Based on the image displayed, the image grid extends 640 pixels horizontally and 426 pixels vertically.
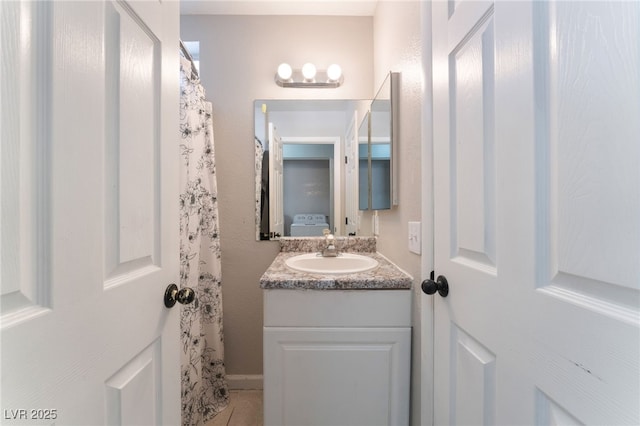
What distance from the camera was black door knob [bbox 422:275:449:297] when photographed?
2.44 ft

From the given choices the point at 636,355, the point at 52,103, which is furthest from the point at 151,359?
the point at 636,355

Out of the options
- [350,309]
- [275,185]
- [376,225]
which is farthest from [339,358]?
[275,185]

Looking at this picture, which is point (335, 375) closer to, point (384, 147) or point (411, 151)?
point (411, 151)

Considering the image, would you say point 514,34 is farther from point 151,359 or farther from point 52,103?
point 151,359

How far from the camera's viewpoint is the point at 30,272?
1.15 ft

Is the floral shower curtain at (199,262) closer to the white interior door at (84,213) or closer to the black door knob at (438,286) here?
the white interior door at (84,213)

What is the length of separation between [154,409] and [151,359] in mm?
126

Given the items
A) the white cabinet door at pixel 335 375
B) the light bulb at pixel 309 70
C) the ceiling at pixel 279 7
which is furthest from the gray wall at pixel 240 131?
the white cabinet door at pixel 335 375

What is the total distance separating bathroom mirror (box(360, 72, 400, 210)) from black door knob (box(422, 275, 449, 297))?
1.45ft

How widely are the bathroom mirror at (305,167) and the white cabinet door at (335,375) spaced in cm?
73

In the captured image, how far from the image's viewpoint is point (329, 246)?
147 centimetres

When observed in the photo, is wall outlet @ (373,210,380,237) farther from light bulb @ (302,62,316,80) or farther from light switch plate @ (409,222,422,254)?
light bulb @ (302,62,316,80)

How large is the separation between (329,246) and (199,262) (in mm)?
735

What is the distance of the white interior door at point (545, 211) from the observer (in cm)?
33
